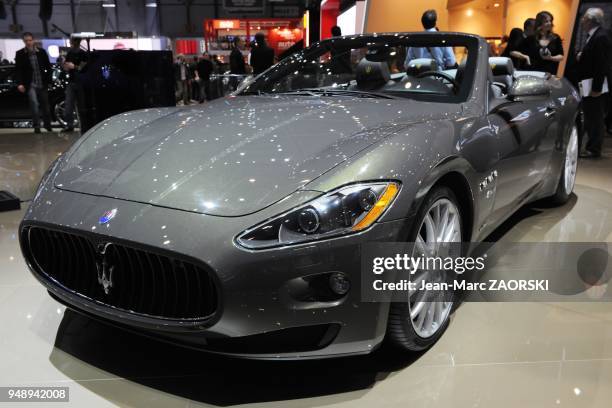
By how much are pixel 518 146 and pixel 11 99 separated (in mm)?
8847

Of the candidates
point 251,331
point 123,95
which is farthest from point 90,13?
point 251,331

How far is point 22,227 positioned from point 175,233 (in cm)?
72

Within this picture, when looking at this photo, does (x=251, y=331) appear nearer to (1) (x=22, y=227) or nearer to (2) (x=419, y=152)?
(2) (x=419, y=152)

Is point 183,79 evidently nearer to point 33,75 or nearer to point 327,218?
point 33,75

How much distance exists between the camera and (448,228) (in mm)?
2135

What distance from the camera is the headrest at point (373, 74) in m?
2.84

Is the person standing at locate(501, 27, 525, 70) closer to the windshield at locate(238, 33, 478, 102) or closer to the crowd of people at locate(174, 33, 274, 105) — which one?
the crowd of people at locate(174, 33, 274, 105)

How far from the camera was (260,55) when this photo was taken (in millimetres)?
7824

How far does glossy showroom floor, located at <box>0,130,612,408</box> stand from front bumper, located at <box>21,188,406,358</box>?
9.0 inches

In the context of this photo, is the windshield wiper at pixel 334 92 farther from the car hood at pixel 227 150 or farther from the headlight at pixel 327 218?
the headlight at pixel 327 218

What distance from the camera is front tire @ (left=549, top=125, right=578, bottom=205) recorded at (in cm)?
384

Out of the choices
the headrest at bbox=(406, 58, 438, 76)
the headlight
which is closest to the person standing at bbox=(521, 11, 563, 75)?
the headrest at bbox=(406, 58, 438, 76)

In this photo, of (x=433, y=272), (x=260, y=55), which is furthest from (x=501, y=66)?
(x=260, y=55)

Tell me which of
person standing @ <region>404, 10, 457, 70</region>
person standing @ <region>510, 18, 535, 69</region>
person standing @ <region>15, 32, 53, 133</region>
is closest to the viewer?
person standing @ <region>404, 10, 457, 70</region>
